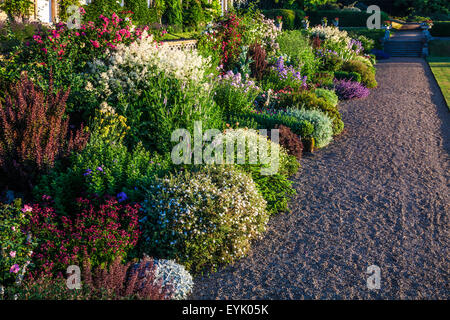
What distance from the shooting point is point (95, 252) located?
3.89m

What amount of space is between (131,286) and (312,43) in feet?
49.1

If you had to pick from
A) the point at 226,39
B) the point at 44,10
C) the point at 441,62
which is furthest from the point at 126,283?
the point at 441,62

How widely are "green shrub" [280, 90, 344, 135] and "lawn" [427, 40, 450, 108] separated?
5.78 meters

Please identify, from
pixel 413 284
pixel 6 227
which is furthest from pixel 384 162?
pixel 6 227

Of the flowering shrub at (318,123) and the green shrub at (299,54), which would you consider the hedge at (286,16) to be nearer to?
the green shrub at (299,54)

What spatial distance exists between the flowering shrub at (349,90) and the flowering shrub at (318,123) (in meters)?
4.61

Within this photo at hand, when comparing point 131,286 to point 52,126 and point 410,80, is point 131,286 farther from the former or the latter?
point 410,80

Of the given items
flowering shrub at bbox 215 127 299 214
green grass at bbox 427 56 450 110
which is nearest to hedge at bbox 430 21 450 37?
green grass at bbox 427 56 450 110

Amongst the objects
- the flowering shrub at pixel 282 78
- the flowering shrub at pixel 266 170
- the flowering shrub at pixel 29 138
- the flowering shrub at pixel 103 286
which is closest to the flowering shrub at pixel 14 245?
the flowering shrub at pixel 103 286

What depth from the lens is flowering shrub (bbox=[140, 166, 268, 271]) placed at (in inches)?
165

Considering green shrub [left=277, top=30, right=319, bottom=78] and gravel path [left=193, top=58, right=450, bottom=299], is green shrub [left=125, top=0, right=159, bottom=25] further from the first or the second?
gravel path [left=193, top=58, right=450, bottom=299]

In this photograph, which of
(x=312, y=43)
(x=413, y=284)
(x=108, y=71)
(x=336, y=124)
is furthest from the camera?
(x=312, y=43)

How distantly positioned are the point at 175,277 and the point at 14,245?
1.55m

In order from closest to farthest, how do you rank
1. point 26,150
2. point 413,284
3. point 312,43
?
point 413,284 → point 26,150 → point 312,43
